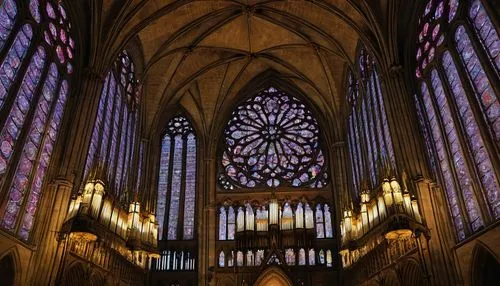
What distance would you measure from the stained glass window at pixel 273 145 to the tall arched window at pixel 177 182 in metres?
2.01

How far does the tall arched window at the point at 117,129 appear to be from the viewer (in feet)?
53.8

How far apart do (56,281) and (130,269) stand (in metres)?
6.62

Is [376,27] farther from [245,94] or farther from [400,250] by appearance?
[245,94]

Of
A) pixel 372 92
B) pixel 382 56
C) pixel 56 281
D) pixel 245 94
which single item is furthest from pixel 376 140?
pixel 56 281

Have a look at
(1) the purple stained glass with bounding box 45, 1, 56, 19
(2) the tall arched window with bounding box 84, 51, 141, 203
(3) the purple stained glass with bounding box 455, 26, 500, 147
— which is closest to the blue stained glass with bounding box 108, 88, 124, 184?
(2) the tall arched window with bounding box 84, 51, 141, 203

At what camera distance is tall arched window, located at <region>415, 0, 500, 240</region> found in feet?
35.6

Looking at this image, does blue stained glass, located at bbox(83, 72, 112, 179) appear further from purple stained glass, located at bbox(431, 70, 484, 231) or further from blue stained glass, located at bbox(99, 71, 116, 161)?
purple stained glass, located at bbox(431, 70, 484, 231)

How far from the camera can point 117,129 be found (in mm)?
18656

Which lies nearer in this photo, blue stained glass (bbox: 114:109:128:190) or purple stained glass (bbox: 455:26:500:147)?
purple stained glass (bbox: 455:26:500:147)

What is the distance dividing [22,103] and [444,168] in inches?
505

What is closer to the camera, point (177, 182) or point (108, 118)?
point (108, 118)

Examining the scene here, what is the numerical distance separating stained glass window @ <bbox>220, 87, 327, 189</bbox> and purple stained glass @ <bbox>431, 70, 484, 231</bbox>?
10610 millimetres

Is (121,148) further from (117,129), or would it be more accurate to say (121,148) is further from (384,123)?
(384,123)

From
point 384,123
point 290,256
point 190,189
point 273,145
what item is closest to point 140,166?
point 190,189
